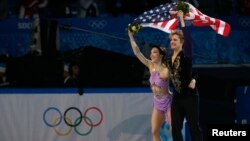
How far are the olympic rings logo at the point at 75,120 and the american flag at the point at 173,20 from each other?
1.48 m

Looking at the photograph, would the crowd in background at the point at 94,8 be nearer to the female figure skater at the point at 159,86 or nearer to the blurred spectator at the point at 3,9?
the blurred spectator at the point at 3,9

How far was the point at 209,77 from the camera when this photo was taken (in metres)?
10.2

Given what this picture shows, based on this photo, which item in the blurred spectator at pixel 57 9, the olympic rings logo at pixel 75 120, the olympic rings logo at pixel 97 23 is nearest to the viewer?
the olympic rings logo at pixel 75 120

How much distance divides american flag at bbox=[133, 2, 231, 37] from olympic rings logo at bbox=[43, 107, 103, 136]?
1484mm

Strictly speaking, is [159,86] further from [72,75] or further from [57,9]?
[57,9]

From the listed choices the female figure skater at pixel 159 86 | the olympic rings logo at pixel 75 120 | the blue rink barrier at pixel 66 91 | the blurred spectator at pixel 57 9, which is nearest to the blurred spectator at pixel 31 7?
the blurred spectator at pixel 57 9

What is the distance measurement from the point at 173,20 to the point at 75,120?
2.02 metres

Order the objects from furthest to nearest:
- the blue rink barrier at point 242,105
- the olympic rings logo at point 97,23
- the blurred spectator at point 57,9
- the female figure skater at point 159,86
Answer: the blurred spectator at point 57,9, the olympic rings logo at point 97,23, the blue rink barrier at point 242,105, the female figure skater at point 159,86

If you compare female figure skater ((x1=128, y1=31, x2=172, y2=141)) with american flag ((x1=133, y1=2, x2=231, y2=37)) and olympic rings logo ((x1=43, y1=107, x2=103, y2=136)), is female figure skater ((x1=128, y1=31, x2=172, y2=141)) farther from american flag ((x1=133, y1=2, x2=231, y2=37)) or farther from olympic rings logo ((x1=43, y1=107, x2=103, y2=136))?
olympic rings logo ((x1=43, y1=107, x2=103, y2=136))

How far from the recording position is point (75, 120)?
9.03 meters

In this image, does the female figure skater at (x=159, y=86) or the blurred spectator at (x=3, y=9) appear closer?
the female figure skater at (x=159, y=86)

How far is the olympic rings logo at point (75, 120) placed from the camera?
9.02 metres

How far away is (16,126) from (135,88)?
5.99ft

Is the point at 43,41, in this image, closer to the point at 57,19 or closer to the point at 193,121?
the point at 57,19
